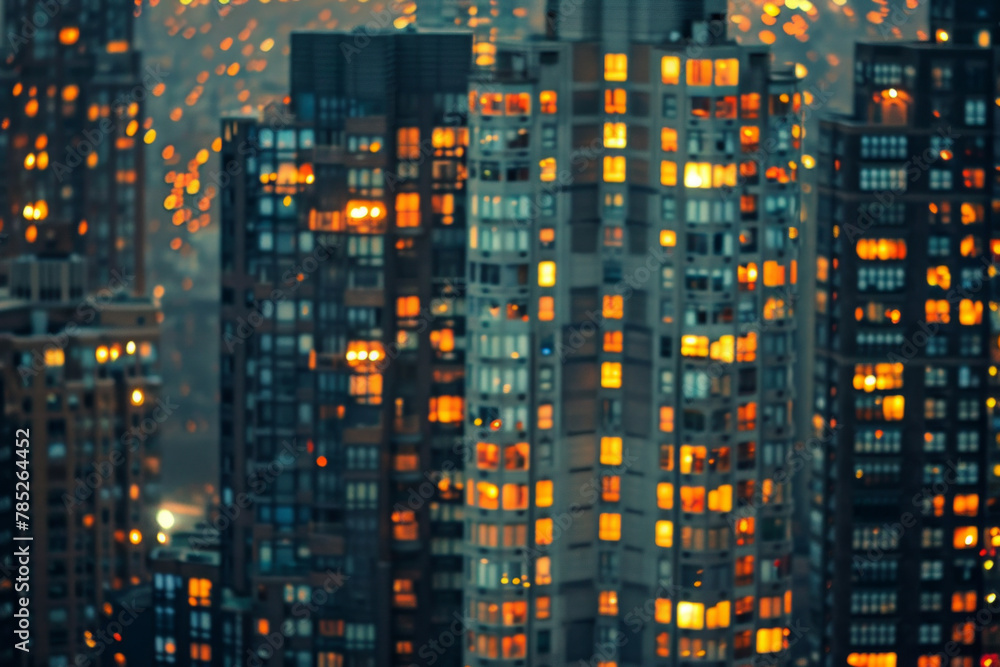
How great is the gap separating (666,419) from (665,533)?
21.1 ft

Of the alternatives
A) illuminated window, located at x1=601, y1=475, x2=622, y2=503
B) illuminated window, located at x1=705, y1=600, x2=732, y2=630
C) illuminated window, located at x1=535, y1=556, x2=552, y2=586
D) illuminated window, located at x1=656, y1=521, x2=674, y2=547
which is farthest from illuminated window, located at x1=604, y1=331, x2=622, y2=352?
illuminated window, located at x1=705, y1=600, x2=732, y2=630

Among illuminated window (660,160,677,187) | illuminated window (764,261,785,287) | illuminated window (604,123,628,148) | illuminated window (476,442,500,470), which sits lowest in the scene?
illuminated window (476,442,500,470)

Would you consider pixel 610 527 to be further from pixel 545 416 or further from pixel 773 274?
pixel 773 274

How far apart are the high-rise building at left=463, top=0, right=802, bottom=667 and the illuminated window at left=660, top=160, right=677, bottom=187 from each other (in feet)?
0.26

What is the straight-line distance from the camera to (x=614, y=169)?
185m

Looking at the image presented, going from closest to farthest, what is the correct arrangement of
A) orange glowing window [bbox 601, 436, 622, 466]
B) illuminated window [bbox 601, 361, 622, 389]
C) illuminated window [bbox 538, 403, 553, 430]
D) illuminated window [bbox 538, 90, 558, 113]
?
illuminated window [bbox 538, 90, 558, 113] → illuminated window [bbox 538, 403, 553, 430] → orange glowing window [bbox 601, 436, 622, 466] → illuminated window [bbox 601, 361, 622, 389]

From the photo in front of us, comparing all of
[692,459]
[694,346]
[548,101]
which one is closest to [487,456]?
[692,459]

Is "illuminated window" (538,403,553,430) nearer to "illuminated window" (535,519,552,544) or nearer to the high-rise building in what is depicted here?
the high-rise building

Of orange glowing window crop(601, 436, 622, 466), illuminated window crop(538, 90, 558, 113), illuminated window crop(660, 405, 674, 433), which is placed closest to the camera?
illuminated window crop(660, 405, 674, 433)

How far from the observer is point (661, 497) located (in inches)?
7274

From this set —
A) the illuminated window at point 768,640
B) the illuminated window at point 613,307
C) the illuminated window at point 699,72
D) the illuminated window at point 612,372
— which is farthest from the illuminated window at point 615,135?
the illuminated window at point 768,640

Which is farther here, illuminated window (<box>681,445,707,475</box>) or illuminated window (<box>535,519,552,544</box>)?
illuminated window (<box>535,519,552,544</box>)

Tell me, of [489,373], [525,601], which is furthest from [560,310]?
[525,601]

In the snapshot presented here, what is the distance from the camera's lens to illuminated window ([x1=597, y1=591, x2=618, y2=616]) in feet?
613
